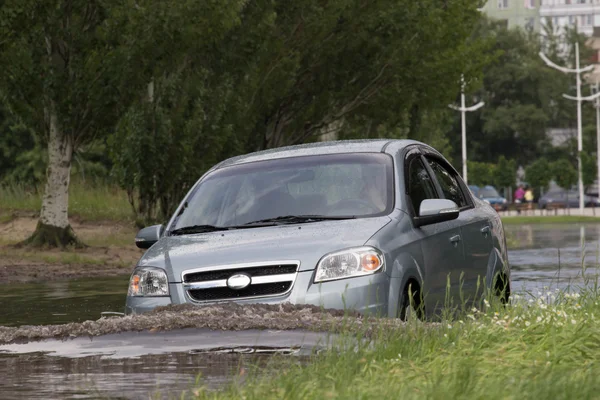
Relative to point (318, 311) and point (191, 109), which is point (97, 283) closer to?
point (191, 109)

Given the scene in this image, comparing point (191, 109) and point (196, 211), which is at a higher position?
point (191, 109)

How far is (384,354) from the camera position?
7.41 m

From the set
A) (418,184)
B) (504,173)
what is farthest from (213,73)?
(504,173)

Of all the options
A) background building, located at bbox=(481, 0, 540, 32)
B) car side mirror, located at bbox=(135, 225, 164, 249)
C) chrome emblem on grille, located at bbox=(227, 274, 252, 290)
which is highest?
background building, located at bbox=(481, 0, 540, 32)

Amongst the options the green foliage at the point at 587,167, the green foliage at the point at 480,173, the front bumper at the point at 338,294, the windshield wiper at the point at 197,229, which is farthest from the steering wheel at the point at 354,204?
the green foliage at the point at 480,173

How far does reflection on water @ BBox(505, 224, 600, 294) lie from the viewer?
18406mm

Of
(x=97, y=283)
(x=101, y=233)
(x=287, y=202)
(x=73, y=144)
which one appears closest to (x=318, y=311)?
(x=287, y=202)

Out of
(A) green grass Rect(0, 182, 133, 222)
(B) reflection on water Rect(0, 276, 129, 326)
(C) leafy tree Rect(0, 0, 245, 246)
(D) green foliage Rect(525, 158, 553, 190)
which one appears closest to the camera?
(B) reflection on water Rect(0, 276, 129, 326)

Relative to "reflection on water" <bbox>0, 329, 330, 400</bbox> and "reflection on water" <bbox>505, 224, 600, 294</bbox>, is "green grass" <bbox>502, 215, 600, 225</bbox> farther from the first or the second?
"reflection on water" <bbox>0, 329, 330, 400</bbox>

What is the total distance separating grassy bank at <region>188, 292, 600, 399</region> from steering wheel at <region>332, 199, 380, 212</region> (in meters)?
1.56

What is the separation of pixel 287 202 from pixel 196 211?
2.50ft

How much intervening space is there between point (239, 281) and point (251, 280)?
0.24 ft

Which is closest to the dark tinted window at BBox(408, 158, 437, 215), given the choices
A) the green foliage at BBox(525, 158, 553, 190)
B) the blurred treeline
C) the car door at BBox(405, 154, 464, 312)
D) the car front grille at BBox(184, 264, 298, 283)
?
the car door at BBox(405, 154, 464, 312)

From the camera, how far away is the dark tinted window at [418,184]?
34.6ft
